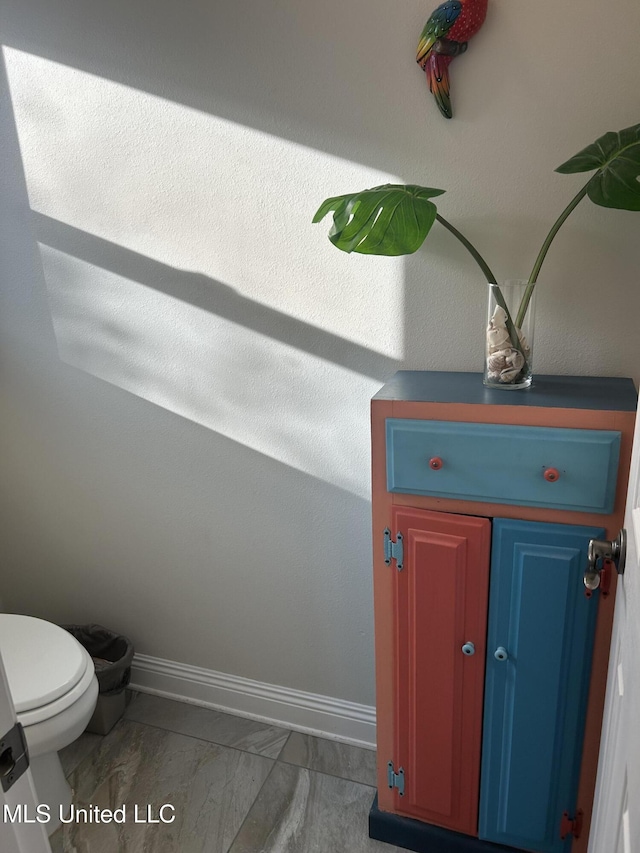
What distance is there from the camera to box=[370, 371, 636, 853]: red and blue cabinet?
1.24 metres

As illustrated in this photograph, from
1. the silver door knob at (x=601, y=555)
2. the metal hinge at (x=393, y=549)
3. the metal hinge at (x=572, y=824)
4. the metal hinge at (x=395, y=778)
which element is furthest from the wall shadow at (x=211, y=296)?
the metal hinge at (x=572, y=824)

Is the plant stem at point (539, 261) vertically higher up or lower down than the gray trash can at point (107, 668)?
higher up

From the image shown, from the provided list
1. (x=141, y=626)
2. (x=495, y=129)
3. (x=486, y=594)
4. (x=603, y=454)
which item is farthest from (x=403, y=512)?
(x=141, y=626)

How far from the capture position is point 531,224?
1.42 m

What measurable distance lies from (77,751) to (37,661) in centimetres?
48

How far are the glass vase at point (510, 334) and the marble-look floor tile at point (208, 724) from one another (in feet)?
4.33

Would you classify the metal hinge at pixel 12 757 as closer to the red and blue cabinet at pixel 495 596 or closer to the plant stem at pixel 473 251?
the red and blue cabinet at pixel 495 596

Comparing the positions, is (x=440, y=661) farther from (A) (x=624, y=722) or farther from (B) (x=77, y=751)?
(B) (x=77, y=751)

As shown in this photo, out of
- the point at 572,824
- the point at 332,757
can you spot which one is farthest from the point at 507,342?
the point at 332,757

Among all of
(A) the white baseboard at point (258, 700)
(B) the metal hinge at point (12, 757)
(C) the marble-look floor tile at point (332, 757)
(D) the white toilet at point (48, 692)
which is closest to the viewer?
(B) the metal hinge at point (12, 757)

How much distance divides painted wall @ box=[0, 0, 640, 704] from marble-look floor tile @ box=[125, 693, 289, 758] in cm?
15

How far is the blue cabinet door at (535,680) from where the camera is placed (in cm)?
128

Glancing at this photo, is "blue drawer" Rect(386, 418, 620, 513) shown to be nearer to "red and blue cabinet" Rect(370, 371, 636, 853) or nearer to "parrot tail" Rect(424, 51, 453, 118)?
"red and blue cabinet" Rect(370, 371, 636, 853)

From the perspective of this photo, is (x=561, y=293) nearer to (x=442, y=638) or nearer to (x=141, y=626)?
(x=442, y=638)
